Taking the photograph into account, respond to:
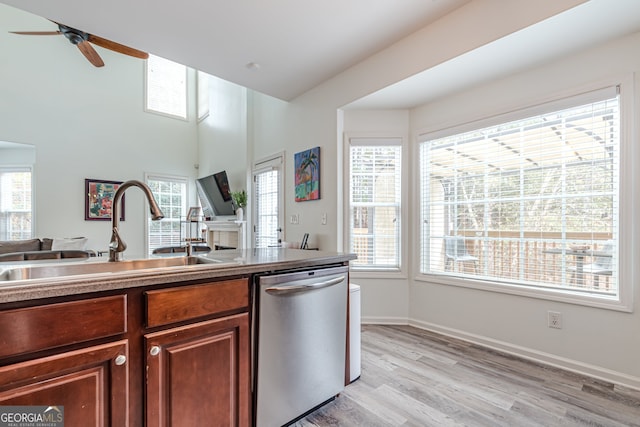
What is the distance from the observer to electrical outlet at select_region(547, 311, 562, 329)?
7.44 feet

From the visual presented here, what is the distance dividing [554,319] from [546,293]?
0.20m

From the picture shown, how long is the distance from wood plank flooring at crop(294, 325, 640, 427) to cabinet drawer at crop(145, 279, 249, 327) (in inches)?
34.1

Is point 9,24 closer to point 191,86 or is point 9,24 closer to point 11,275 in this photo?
point 191,86

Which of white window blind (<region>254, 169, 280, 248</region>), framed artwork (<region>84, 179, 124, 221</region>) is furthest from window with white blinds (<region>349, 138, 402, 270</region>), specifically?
framed artwork (<region>84, 179, 124, 221</region>)

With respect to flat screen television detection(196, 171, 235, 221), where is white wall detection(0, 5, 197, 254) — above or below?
above

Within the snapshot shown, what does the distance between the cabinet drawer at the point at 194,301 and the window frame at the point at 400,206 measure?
2.02 m

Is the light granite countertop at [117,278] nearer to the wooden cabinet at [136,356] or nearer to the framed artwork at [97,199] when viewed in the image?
the wooden cabinet at [136,356]

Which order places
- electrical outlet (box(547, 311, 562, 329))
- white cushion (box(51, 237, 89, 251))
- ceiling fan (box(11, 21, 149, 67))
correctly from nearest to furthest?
electrical outlet (box(547, 311, 562, 329)) < ceiling fan (box(11, 21, 149, 67)) < white cushion (box(51, 237, 89, 251))

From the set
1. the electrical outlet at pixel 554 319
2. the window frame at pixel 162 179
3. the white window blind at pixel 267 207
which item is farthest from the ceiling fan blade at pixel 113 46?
the electrical outlet at pixel 554 319

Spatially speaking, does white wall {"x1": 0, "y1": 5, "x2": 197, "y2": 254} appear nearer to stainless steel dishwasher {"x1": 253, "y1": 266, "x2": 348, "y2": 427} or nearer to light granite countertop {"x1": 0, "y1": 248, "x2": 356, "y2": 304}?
light granite countertop {"x1": 0, "y1": 248, "x2": 356, "y2": 304}

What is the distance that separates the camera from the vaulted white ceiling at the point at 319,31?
77.5 inches

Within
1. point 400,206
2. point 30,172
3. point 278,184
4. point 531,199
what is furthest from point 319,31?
point 30,172

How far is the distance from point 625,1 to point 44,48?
7.62m

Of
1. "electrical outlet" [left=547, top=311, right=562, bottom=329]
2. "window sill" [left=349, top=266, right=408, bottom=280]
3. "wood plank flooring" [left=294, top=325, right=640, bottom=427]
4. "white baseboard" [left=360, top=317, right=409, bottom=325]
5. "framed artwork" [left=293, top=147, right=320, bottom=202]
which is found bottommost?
"white baseboard" [left=360, top=317, right=409, bottom=325]
